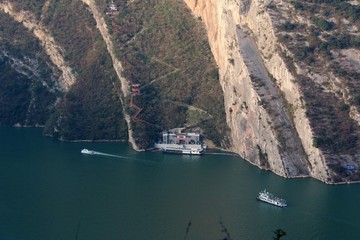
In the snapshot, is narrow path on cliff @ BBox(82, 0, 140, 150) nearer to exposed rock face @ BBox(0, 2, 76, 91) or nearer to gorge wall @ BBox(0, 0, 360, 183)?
gorge wall @ BBox(0, 0, 360, 183)

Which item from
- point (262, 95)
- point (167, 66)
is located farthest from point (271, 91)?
point (167, 66)

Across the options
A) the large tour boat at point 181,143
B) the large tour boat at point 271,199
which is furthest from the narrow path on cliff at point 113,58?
the large tour boat at point 271,199

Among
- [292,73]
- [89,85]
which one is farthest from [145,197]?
[89,85]

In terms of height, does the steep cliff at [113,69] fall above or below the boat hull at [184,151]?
above

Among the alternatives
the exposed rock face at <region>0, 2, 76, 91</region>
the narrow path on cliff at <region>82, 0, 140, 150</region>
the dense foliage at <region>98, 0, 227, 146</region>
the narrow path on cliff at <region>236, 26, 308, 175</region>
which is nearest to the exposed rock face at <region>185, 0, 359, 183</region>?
the narrow path on cliff at <region>236, 26, 308, 175</region>

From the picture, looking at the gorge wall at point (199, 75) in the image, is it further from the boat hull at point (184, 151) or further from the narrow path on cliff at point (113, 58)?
the boat hull at point (184, 151)
